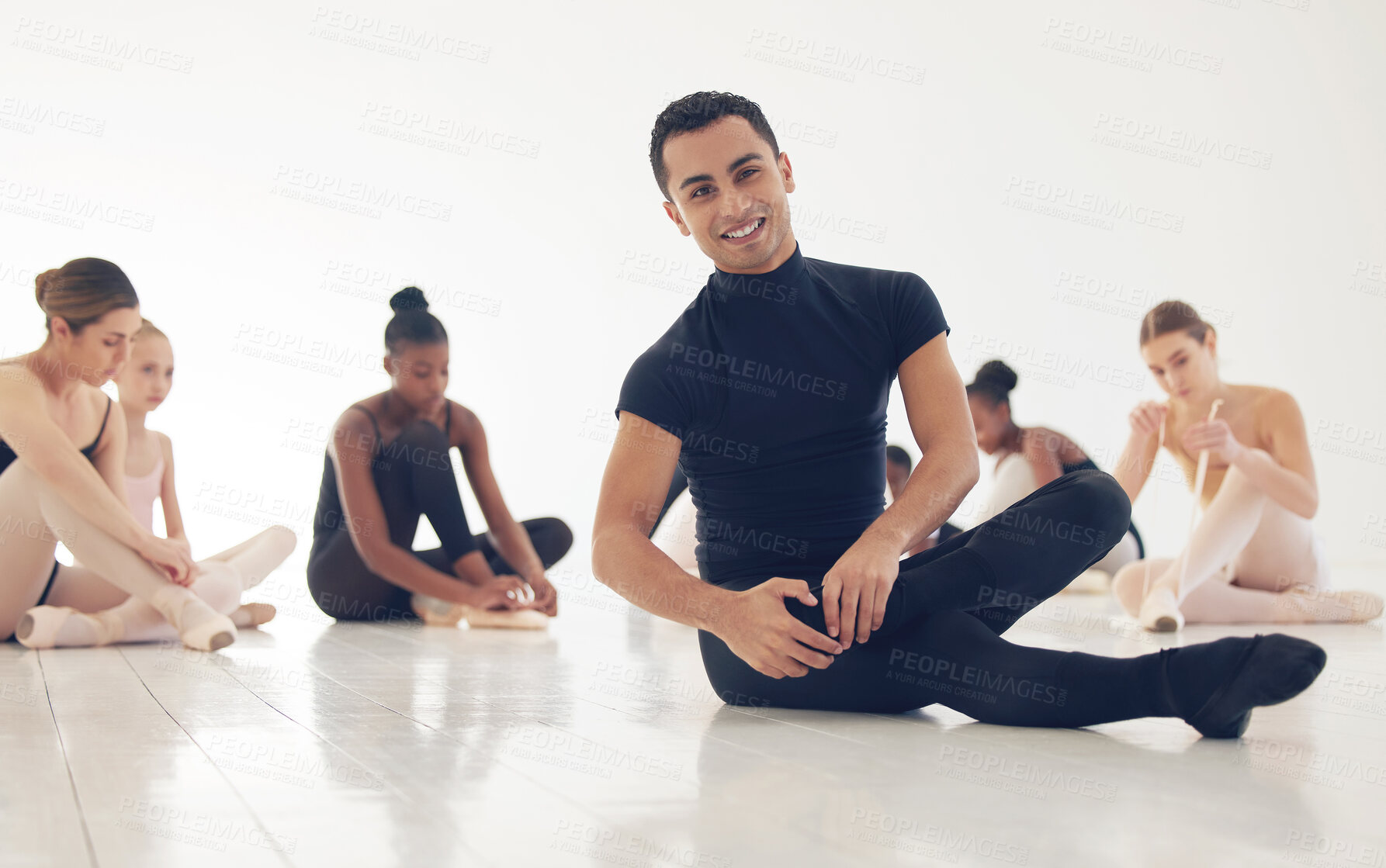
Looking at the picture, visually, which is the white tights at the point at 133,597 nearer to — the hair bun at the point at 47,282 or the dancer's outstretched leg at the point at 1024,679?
the hair bun at the point at 47,282

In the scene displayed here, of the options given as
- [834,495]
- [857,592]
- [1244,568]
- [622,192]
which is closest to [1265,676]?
[857,592]

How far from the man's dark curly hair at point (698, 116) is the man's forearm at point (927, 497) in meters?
0.46

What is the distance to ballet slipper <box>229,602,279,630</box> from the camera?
7.97 ft

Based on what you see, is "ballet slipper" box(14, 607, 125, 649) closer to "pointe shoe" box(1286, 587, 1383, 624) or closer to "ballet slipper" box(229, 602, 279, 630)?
"ballet slipper" box(229, 602, 279, 630)

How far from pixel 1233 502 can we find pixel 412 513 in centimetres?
194

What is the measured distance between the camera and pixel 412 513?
2727 mm

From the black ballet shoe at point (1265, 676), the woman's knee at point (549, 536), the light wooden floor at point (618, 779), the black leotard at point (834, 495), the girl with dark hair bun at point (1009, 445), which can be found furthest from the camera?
the girl with dark hair bun at point (1009, 445)

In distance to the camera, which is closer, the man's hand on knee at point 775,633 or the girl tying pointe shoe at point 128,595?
the man's hand on knee at point 775,633

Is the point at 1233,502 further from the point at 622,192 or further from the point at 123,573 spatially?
the point at 622,192

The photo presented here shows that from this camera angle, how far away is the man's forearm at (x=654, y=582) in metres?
1.20

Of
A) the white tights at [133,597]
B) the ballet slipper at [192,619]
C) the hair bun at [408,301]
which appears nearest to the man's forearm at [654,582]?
the ballet slipper at [192,619]

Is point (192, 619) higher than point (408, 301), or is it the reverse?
point (408, 301)

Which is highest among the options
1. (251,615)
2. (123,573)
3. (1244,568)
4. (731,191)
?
(731,191)

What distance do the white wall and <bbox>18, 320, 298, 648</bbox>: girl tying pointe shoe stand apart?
220 cm
